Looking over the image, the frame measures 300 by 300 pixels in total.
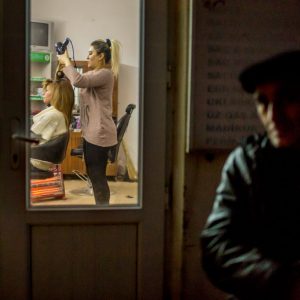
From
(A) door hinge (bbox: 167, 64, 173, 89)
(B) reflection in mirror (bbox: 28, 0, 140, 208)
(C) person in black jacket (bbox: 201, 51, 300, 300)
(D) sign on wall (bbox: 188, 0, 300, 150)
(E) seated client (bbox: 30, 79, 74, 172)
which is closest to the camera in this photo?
(C) person in black jacket (bbox: 201, 51, 300, 300)

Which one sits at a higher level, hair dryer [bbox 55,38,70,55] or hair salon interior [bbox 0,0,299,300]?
hair dryer [bbox 55,38,70,55]

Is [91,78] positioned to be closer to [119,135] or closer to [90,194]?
[119,135]

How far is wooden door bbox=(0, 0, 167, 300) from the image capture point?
1.89m

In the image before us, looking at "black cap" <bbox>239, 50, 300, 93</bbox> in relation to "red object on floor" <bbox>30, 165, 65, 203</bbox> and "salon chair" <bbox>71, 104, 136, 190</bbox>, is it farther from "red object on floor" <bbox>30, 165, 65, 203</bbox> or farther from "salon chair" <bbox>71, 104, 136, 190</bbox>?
"salon chair" <bbox>71, 104, 136, 190</bbox>

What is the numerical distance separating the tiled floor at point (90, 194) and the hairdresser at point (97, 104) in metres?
0.14

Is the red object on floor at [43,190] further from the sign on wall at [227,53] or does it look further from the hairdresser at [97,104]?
the sign on wall at [227,53]

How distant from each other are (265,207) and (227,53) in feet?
3.90

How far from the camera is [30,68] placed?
193cm

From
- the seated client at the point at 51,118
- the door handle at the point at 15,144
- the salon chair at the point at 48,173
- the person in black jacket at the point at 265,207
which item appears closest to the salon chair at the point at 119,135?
the salon chair at the point at 48,173

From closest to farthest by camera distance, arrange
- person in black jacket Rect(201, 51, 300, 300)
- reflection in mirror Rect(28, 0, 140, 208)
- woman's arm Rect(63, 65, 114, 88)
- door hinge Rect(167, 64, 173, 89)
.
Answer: person in black jacket Rect(201, 51, 300, 300)
door hinge Rect(167, 64, 173, 89)
reflection in mirror Rect(28, 0, 140, 208)
woman's arm Rect(63, 65, 114, 88)

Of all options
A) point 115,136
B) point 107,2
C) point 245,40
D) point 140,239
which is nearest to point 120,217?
point 140,239

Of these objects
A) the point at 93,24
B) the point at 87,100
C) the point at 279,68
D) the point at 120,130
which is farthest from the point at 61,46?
the point at 279,68

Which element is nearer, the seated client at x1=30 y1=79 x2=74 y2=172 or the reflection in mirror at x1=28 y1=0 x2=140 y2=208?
the seated client at x1=30 y1=79 x2=74 y2=172

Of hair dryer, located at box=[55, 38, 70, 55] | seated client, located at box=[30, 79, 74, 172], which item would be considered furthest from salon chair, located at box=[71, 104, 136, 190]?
hair dryer, located at box=[55, 38, 70, 55]
